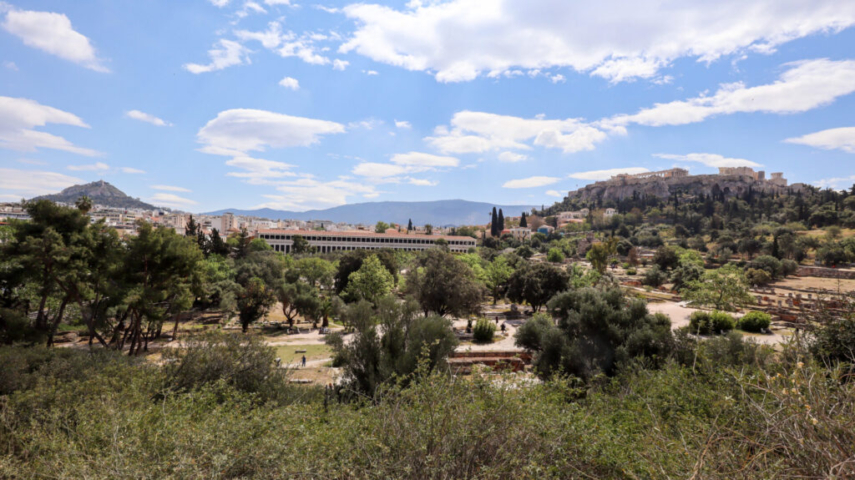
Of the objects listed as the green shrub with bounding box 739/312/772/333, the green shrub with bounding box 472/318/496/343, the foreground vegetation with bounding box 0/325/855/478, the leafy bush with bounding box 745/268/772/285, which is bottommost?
the green shrub with bounding box 472/318/496/343

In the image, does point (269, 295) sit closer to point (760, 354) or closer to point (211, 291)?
point (211, 291)

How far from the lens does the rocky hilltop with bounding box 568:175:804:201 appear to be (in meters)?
129

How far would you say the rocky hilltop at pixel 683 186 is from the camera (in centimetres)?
12912

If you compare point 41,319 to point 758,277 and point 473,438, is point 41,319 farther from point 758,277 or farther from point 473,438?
point 758,277

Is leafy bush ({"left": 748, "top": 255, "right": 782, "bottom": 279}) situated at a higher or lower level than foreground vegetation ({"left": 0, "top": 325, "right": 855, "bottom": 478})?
lower

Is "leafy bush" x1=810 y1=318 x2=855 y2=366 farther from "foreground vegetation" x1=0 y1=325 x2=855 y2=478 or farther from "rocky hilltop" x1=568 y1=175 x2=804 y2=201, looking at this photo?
"rocky hilltop" x1=568 y1=175 x2=804 y2=201

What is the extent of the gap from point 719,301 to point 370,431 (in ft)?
94.7

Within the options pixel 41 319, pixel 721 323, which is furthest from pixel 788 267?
pixel 41 319

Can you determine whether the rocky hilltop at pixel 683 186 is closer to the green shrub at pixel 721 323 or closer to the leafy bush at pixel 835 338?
the green shrub at pixel 721 323

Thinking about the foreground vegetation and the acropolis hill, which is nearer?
the foreground vegetation

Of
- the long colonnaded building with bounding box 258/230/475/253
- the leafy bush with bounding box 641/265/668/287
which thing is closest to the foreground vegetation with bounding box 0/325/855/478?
the leafy bush with bounding box 641/265/668/287

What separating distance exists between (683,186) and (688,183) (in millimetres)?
2111

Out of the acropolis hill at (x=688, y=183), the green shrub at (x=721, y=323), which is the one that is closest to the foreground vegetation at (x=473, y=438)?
the green shrub at (x=721, y=323)

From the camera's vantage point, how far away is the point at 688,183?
14050 cm
